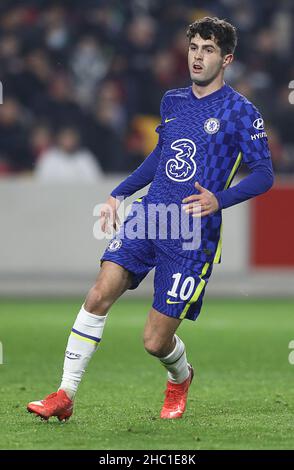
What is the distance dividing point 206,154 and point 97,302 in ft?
3.28

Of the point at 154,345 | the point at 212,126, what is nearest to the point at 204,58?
the point at 212,126

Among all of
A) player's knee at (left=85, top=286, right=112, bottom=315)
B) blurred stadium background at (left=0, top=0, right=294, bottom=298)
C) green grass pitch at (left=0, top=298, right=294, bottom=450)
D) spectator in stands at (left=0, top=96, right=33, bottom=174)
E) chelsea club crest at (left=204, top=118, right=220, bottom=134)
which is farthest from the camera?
spectator in stands at (left=0, top=96, right=33, bottom=174)

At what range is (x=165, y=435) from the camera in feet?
20.0

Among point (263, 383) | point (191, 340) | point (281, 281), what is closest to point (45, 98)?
point (281, 281)

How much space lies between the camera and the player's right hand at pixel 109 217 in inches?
264

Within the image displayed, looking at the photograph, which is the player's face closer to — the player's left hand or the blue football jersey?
the blue football jersey

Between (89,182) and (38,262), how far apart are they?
117 cm

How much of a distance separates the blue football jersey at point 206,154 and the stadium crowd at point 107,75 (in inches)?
333

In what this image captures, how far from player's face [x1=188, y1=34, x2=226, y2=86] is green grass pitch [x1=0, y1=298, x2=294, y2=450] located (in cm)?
190

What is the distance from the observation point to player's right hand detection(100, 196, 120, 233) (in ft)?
22.0

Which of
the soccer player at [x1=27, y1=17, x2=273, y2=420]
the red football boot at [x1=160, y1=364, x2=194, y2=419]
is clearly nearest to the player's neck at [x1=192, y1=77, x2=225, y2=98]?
the soccer player at [x1=27, y1=17, x2=273, y2=420]

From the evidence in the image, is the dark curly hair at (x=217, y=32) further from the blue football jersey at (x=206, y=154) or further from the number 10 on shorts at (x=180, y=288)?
the number 10 on shorts at (x=180, y=288)
